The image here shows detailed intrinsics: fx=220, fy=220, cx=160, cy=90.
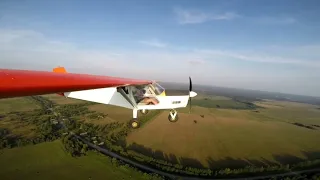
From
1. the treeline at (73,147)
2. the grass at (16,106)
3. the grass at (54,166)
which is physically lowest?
the grass at (54,166)

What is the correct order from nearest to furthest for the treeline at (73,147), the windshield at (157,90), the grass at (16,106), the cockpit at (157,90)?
the cockpit at (157,90) < the windshield at (157,90) < the treeline at (73,147) < the grass at (16,106)

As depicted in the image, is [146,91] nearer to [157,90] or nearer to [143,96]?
[143,96]

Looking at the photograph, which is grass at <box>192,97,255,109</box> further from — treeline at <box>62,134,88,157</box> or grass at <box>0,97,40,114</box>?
grass at <box>0,97,40,114</box>

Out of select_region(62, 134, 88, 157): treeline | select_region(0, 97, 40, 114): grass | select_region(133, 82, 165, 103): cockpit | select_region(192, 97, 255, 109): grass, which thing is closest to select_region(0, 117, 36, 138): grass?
select_region(62, 134, 88, 157): treeline

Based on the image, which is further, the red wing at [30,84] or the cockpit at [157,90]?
the cockpit at [157,90]

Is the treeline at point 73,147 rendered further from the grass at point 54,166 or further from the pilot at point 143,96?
the pilot at point 143,96

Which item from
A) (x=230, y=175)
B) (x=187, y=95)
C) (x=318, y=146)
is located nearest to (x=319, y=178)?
(x=230, y=175)

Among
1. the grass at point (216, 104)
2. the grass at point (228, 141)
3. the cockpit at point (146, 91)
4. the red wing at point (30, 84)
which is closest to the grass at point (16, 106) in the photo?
the grass at point (228, 141)
